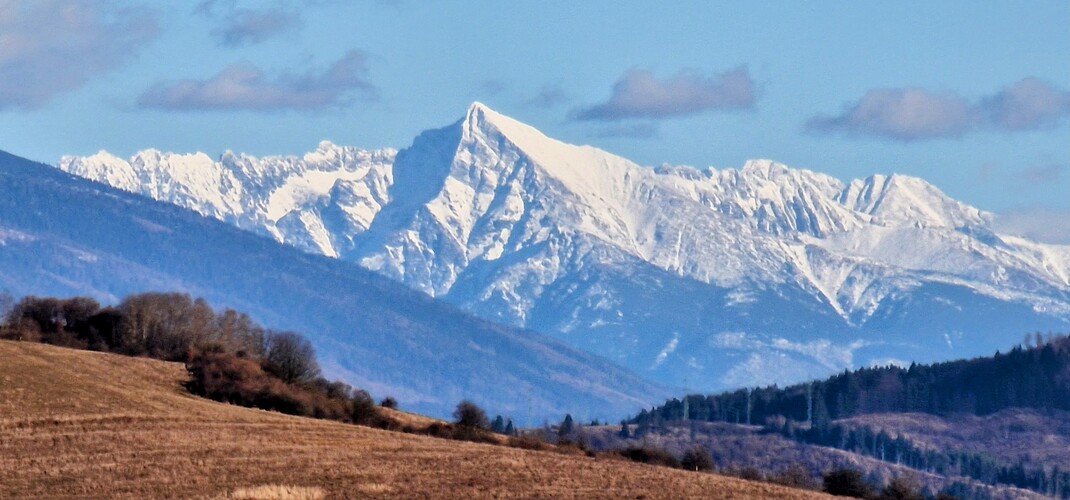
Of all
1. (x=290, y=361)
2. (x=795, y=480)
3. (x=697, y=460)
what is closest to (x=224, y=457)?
(x=795, y=480)

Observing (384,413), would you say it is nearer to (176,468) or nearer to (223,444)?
(223,444)

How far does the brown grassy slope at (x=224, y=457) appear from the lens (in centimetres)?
8275

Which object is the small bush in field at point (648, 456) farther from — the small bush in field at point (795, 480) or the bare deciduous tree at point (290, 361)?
the bare deciduous tree at point (290, 361)

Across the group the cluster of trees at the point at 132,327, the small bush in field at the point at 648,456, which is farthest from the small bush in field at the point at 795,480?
the cluster of trees at the point at 132,327

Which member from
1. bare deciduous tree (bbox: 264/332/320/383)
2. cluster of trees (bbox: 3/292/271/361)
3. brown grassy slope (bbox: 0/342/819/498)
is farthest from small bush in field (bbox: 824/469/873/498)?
cluster of trees (bbox: 3/292/271/361)

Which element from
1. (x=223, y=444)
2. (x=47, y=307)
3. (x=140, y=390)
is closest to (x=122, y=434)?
(x=223, y=444)

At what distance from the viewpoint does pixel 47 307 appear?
176 m

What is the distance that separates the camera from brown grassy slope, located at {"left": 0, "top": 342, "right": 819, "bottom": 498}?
8275 centimetres

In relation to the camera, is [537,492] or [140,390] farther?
[140,390]

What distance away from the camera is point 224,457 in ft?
303

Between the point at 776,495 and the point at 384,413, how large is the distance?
57.6 m

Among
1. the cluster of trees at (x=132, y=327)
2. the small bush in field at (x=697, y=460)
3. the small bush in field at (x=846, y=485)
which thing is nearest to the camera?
the small bush in field at (x=846, y=485)

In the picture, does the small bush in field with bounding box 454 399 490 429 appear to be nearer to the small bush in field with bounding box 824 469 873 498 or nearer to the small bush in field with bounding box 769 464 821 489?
the small bush in field with bounding box 769 464 821 489

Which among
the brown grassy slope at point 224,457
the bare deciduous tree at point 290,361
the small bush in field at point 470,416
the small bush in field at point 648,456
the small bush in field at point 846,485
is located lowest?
the brown grassy slope at point 224,457
